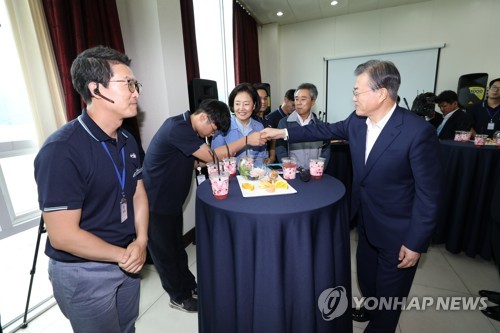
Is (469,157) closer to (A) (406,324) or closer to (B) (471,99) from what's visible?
(A) (406,324)

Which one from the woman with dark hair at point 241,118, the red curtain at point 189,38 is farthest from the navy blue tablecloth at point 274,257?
the red curtain at point 189,38

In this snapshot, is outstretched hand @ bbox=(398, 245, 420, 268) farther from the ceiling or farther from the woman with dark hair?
the ceiling

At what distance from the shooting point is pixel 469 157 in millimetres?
2602

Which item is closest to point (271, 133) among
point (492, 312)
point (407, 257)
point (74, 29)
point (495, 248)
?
point (407, 257)

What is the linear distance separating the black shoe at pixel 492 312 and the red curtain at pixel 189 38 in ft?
12.7

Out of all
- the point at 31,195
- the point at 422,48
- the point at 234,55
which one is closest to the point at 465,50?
the point at 422,48

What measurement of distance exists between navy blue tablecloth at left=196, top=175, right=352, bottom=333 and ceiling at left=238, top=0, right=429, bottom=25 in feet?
16.9

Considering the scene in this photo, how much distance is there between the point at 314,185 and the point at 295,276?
1.85 ft

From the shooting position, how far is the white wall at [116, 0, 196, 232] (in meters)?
2.57

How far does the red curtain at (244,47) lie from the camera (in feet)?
16.3

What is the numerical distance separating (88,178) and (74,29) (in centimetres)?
181

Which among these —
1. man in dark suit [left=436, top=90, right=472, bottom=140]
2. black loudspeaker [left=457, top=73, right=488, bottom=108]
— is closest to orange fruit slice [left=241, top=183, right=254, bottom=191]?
man in dark suit [left=436, top=90, right=472, bottom=140]

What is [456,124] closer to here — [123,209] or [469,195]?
[469,195]

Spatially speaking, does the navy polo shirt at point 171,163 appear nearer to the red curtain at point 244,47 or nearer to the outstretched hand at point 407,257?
the outstretched hand at point 407,257
